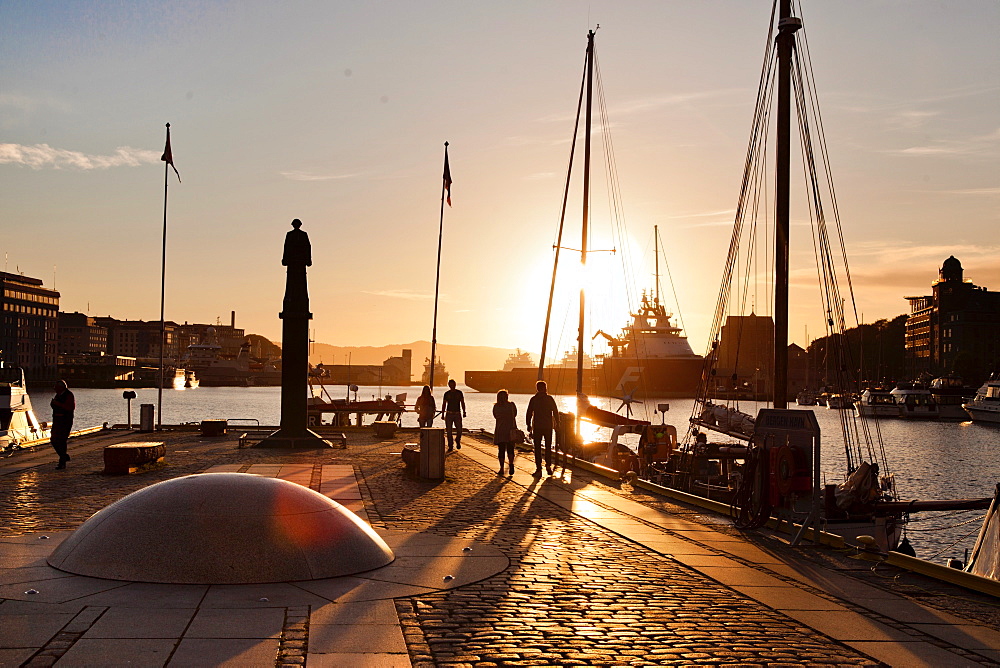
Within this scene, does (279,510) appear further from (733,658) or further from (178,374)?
(178,374)

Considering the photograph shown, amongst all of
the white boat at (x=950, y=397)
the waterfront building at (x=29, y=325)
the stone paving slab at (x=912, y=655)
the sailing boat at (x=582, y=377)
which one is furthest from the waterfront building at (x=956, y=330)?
the waterfront building at (x=29, y=325)

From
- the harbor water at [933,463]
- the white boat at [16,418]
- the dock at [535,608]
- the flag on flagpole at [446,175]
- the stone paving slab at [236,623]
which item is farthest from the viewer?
the flag on flagpole at [446,175]

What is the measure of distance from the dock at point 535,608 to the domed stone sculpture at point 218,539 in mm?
198

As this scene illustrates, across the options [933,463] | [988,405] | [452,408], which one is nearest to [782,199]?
[452,408]

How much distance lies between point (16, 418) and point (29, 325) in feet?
563

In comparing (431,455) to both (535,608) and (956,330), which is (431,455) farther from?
(956,330)

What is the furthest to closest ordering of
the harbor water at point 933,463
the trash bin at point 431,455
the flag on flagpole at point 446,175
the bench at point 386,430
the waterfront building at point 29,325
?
1. the waterfront building at point 29,325
2. the flag on flagpole at point 446,175
3. the bench at point 386,430
4. the harbor water at point 933,463
5. the trash bin at point 431,455

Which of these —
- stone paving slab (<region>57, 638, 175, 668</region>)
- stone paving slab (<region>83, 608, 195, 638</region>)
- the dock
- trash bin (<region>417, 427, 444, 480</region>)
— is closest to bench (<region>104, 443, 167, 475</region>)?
the dock

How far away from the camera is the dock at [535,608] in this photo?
21.8 ft

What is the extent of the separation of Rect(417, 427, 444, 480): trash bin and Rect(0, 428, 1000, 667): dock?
17.4 feet

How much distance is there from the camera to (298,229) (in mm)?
28031

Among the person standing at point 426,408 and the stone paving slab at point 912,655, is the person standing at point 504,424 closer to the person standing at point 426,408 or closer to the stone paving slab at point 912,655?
the person standing at point 426,408

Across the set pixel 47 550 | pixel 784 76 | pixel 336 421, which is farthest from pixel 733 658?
pixel 336 421

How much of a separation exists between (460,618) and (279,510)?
8.37ft
